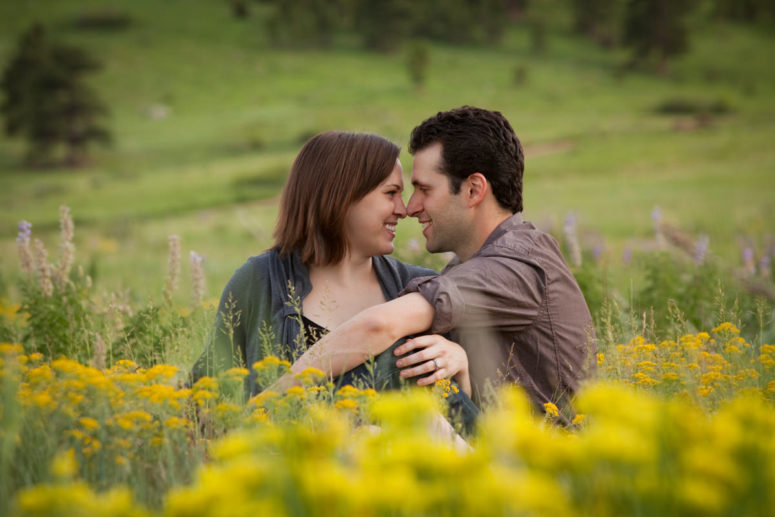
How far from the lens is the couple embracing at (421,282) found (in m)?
3.54

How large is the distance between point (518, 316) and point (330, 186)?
1.51 m

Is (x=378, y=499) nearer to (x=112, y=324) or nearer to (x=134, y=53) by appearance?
(x=112, y=324)

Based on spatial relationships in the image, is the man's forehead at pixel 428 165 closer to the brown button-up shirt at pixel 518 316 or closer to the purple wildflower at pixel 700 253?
the brown button-up shirt at pixel 518 316

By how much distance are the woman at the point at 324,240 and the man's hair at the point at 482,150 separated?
45cm

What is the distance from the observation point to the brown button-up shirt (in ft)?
11.7

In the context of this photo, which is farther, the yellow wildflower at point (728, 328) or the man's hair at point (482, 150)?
the man's hair at point (482, 150)

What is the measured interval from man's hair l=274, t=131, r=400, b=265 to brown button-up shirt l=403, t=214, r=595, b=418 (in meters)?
0.98

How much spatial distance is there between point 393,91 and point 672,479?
4939cm

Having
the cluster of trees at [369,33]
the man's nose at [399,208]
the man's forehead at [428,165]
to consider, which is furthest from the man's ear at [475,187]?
the cluster of trees at [369,33]

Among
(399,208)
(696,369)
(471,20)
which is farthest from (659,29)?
(696,369)

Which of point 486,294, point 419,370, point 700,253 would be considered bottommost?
point 700,253

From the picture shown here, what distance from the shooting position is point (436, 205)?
175 inches

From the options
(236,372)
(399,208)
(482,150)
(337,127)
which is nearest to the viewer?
(236,372)

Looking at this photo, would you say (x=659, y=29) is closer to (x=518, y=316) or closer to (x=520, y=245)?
(x=520, y=245)
